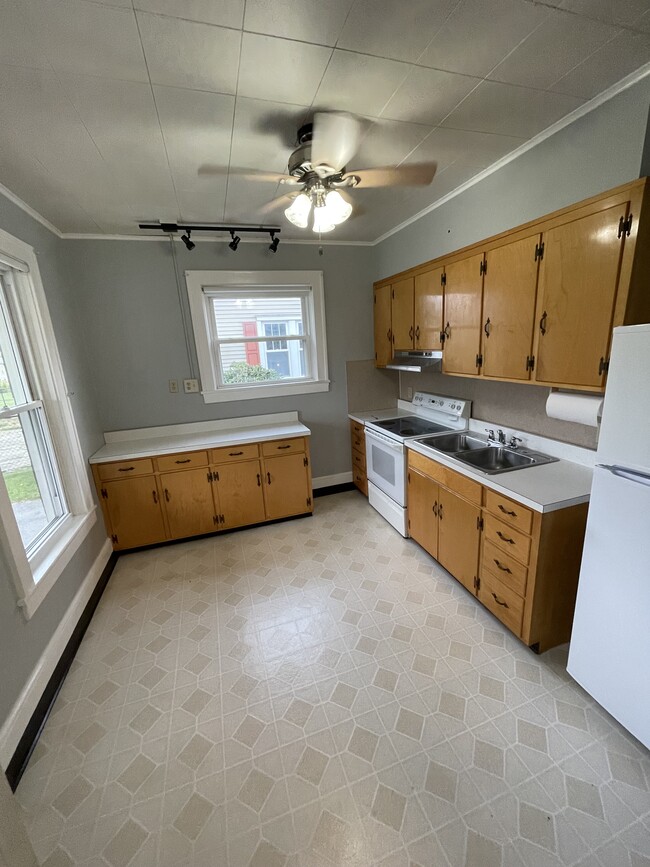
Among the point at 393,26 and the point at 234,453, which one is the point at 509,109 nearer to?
the point at 393,26

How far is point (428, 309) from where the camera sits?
264 cm

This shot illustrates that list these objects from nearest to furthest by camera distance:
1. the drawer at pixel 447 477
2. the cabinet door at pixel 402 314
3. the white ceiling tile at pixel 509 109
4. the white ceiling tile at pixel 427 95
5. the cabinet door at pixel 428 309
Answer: the white ceiling tile at pixel 427 95 < the white ceiling tile at pixel 509 109 < the drawer at pixel 447 477 < the cabinet door at pixel 428 309 < the cabinet door at pixel 402 314

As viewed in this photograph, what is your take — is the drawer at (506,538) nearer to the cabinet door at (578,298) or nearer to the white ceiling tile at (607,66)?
the cabinet door at (578,298)

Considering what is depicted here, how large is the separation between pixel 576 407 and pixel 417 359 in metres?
1.39

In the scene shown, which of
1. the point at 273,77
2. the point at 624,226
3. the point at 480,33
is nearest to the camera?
the point at 480,33

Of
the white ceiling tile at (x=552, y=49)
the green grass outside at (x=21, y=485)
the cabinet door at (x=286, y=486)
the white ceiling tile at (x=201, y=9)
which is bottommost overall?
the cabinet door at (x=286, y=486)

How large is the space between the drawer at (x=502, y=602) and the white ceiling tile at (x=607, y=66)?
222cm

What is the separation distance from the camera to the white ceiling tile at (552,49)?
1.10m

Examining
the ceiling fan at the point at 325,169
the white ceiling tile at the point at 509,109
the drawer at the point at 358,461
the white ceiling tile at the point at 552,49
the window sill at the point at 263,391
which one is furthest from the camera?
the drawer at the point at 358,461

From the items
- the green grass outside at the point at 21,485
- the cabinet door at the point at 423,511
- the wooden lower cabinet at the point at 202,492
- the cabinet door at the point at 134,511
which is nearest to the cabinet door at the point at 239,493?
the wooden lower cabinet at the point at 202,492

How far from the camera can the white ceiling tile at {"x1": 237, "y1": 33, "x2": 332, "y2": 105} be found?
3.65ft

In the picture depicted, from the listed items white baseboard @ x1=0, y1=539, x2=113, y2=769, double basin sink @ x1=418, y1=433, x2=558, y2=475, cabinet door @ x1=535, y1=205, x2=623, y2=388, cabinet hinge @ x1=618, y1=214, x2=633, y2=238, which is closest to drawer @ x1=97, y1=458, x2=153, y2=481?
white baseboard @ x1=0, y1=539, x2=113, y2=769

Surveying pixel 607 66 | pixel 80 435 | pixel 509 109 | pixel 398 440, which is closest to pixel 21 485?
pixel 80 435

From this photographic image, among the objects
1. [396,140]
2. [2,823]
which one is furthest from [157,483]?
[396,140]
